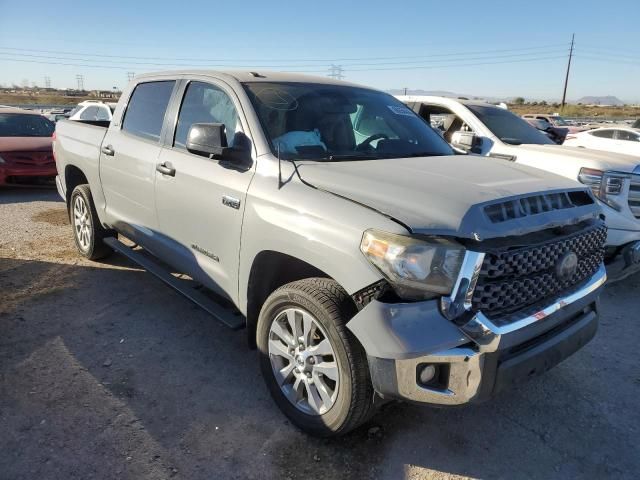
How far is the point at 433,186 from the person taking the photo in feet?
8.30

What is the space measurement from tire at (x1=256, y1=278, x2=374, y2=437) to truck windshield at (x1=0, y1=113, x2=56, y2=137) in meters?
9.89

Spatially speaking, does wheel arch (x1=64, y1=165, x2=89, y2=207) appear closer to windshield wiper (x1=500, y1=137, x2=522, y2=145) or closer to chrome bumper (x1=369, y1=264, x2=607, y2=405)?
chrome bumper (x1=369, y1=264, x2=607, y2=405)

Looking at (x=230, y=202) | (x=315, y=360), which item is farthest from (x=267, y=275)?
(x=315, y=360)

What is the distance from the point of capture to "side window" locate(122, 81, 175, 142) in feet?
13.2

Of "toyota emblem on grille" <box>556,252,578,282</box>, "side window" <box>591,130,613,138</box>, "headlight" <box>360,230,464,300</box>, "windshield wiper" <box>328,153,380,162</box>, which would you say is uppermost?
"windshield wiper" <box>328,153,380,162</box>

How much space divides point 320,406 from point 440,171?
1494mm

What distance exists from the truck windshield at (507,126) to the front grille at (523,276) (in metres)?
4.01

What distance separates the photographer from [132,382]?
3205 mm

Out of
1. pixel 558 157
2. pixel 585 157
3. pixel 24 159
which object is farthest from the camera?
pixel 24 159

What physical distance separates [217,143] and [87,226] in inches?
121

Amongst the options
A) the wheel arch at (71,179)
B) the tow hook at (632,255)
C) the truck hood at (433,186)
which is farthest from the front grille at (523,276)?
the wheel arch at (71,179)

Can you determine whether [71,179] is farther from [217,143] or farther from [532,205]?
[532,205]

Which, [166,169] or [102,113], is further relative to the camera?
[102,113]

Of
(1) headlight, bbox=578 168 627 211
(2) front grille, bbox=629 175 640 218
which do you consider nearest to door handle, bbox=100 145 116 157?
(1) headlight, bbox=578 168 627 211
